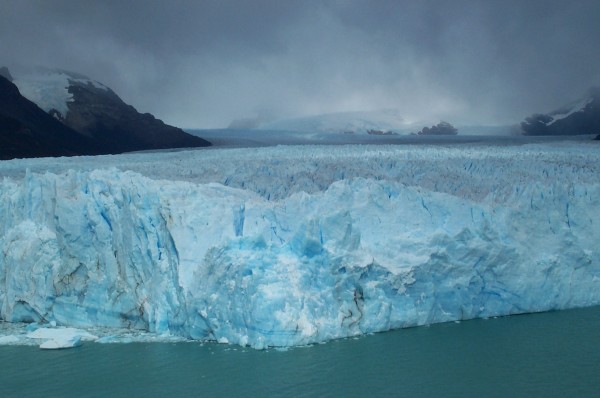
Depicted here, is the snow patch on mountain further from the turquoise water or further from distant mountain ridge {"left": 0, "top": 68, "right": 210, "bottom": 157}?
the turquoise water

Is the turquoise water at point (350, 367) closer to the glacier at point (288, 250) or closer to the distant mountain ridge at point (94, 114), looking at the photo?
the glacier at point (288, 250)

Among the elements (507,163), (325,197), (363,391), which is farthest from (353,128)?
(363,391)

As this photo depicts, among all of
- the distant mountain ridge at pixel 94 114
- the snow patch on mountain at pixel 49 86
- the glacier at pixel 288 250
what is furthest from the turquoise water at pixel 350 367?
the snow patch on mountain at pixel 49 86

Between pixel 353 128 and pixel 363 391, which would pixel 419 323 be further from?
pixel 353 128

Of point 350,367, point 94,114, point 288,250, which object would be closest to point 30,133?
point 94,114

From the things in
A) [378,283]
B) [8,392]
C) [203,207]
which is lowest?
[8,392]
